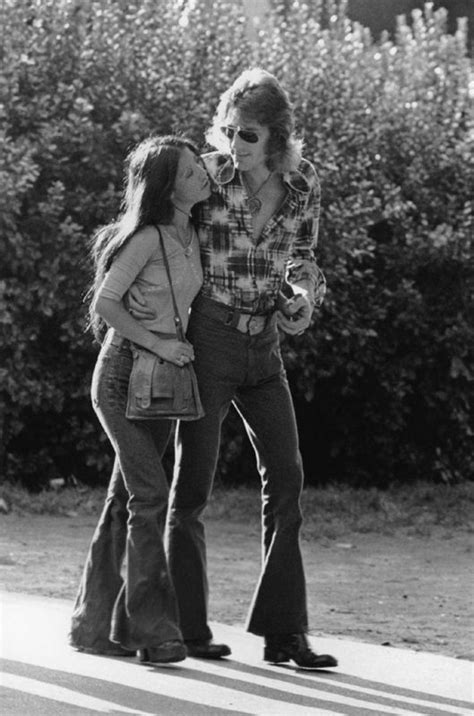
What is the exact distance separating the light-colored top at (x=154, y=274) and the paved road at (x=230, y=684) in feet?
3.63

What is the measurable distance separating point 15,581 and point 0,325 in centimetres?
343

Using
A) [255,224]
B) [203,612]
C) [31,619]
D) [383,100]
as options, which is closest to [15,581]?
[31,619]

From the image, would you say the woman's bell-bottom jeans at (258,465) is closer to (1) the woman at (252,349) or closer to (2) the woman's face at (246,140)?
(1) the woman at (252,349)

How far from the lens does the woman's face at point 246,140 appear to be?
5402mm

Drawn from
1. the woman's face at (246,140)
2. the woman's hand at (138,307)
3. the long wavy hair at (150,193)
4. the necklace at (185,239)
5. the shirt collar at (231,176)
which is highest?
the woman's face at (246,140)

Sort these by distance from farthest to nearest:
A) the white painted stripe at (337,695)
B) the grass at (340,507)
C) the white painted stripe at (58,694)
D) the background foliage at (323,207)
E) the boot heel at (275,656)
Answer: the background foliage at (323,207), the grass at (340,507), the boot heel at (275,656), the white painted stripe at (337,695), the white painted stripe at (58,694)

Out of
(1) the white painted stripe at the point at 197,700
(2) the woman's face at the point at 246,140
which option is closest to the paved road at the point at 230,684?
(1) the white painted stripe at the point at 197,700

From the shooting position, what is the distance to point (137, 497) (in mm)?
5340

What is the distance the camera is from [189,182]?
5379 mm

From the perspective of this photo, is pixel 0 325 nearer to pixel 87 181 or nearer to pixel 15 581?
pixel 87 181

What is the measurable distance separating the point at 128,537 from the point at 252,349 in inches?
28.7

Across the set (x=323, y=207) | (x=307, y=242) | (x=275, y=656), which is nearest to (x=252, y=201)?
(x=307, y=242)

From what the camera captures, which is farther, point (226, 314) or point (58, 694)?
point (226, 314)

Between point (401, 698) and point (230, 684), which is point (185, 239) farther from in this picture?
point (401, 698)
